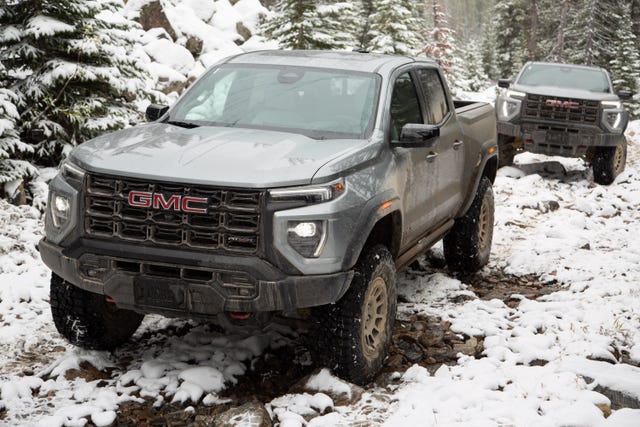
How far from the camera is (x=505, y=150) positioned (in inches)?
540

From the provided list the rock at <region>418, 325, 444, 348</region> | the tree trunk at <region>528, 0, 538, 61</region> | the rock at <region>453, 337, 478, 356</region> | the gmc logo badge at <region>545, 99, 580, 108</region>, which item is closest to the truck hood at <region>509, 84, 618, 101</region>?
the gmc logo badge at <region>545, 99, 580, 108</region>

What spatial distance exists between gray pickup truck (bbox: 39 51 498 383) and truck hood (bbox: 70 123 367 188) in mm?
13

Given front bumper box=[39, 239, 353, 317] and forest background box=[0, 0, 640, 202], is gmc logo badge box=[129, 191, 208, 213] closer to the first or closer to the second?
front bumper box=[39, 239, 353, 317]

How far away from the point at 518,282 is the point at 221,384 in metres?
4.02

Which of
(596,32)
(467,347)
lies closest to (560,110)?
(467,347)

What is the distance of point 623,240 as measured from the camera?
Result: 8977 millimetres

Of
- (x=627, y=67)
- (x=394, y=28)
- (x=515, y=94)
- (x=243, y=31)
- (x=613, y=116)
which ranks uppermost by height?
(x=394, y=28)

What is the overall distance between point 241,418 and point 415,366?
1.43 m

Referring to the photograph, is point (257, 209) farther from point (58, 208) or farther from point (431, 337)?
point (431, 337)

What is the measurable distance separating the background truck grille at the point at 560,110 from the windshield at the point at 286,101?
Result: 27.2 ft

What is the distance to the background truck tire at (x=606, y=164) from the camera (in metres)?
13.0

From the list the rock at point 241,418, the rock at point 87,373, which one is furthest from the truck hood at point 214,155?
the rock at point 87,373

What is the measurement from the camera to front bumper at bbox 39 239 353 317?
410 cm

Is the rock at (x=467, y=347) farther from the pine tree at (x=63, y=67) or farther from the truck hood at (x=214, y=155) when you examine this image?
the pine tree at (x=63, y=67)
